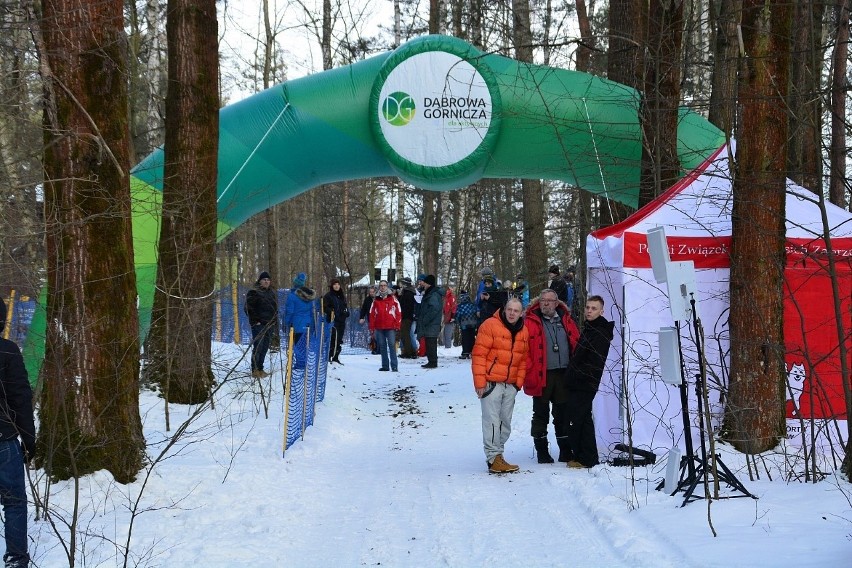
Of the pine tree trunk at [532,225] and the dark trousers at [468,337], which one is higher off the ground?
the pine tree trunk at [532,225]

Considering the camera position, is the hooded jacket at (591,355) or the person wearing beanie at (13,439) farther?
the hooded jacket at (591,355)

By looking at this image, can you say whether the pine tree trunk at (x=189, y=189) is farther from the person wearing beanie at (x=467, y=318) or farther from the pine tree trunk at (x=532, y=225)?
the person wearing beanie at (x=467, y=318)

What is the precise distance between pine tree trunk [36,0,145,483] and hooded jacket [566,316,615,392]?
4.16m

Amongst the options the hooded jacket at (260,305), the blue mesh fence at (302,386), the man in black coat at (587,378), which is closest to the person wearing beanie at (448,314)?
the hooded jacket at (260,305)

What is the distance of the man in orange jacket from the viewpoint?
8492 millimetres

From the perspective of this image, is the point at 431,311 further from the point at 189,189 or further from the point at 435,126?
the point at 189,189

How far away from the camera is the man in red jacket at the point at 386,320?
1706 centimetres

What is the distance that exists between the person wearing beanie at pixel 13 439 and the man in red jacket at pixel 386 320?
12006mm

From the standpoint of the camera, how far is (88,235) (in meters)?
6.73

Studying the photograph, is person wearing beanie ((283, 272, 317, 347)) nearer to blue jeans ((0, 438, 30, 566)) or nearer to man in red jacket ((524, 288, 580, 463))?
man in red jacket ((524, 288, 580, 463))

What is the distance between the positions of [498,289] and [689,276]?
11309 millimetres

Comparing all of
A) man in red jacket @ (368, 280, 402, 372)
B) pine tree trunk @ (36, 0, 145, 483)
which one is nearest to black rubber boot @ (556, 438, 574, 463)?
pine tree trunk @ (36, 0, 145, 483)

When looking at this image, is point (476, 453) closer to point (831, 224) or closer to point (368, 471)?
point (368, 471)

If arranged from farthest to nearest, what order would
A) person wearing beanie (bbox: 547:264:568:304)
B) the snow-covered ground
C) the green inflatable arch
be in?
person wearing beanie (bbox: 547:264:568:304) → the green inflatable arch → the snow-covered ground
